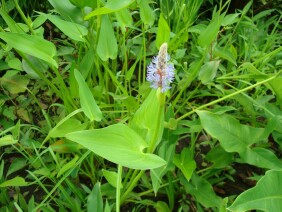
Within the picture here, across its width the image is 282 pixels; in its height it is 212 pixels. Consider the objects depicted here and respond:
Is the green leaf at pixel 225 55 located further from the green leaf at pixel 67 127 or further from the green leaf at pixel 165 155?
the green leaf at pixel 67 127

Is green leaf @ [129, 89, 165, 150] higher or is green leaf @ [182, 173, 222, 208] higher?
green leaf @ [129, 89, 165, 150]

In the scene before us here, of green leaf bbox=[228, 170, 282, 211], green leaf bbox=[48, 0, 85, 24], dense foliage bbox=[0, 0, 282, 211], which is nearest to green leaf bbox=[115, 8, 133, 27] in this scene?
dense foliage bbox=[0, 0, 282, 211]

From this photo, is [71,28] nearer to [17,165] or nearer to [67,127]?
[67,127]

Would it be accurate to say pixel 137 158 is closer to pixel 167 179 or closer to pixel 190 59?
pixel 167 179

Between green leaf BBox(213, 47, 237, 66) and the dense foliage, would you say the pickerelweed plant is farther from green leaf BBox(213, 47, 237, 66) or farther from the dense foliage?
green leaf BBox(213, 47, 237, 66)

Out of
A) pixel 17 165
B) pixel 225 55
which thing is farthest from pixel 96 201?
pixel 225 55

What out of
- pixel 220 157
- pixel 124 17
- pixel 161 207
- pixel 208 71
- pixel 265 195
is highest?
pixel 124 17
